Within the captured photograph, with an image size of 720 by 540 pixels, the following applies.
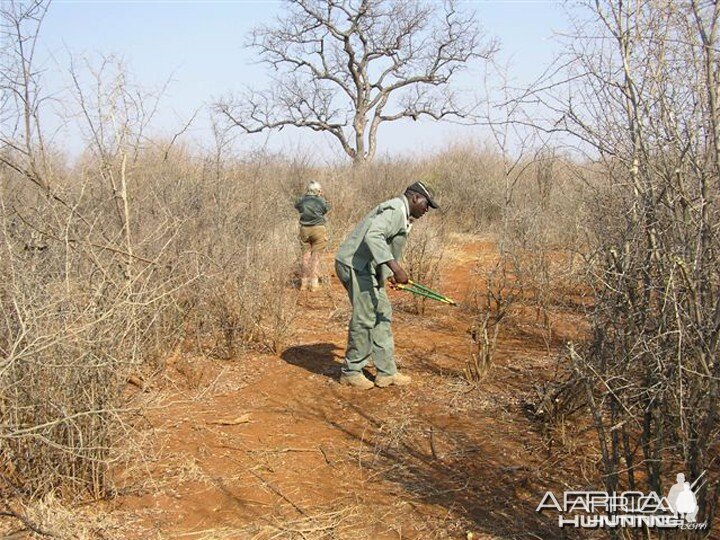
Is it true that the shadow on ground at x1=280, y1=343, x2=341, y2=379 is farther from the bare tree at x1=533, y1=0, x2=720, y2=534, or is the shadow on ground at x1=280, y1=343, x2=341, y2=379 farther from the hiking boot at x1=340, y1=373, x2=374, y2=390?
the bare tree at x1=533, y1=0, x2=720, y2=534

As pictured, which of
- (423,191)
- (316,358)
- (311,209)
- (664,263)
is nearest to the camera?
(664,263)

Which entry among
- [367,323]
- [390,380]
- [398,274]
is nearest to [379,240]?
[398,274]

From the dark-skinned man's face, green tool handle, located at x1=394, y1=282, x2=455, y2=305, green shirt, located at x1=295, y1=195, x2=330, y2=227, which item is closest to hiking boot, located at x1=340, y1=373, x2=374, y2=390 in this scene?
green tool handle, located at x1=394, y1=282, x2=455, y2=305

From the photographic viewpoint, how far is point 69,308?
11.6 feet

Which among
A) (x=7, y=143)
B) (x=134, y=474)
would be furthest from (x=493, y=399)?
(x=7, y=143)

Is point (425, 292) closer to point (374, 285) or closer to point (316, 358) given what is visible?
point (374, 285)

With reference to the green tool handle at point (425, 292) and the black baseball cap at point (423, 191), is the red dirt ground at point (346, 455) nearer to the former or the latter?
the green tool handle at point (425, 292)

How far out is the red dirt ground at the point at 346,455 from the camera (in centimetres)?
344

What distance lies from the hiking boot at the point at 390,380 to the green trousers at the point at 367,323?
34mm

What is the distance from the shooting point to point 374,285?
5355 millimetres

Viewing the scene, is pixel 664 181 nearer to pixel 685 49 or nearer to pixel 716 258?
pixel 716 258

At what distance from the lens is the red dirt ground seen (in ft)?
11.3

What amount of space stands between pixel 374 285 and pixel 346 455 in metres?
1.55

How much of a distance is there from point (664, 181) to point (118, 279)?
3190mm
